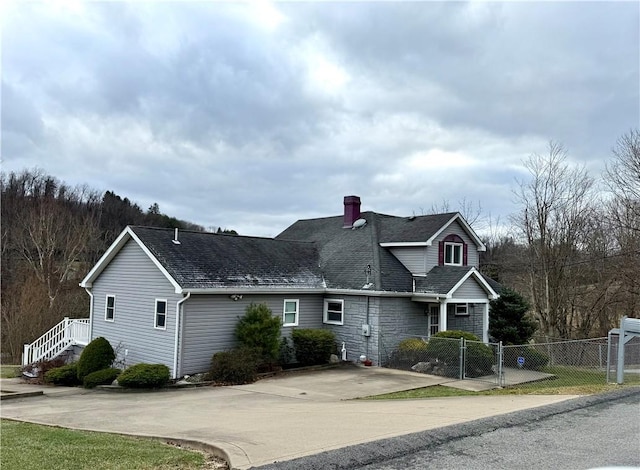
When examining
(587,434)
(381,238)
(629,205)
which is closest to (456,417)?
(587,434)

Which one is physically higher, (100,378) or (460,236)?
(460,236)

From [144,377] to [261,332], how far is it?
427 centimetres

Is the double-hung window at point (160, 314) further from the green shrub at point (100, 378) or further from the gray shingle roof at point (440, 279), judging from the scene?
the gray shingle roof at point (440, 279)

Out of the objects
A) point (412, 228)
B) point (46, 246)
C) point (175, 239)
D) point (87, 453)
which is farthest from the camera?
point (46, 246)

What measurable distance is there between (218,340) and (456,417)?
432 inches

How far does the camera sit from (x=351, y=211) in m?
26.8

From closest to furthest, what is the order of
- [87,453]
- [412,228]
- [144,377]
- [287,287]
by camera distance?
[87,453]
[144,377]
[287,287]
[412,228]

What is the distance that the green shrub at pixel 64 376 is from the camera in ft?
63.7

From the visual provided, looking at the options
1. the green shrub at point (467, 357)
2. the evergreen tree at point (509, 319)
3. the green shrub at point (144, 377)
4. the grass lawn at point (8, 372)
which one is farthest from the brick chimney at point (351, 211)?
the grass lawn at point (8, 372)

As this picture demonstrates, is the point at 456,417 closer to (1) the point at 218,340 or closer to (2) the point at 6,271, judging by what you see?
(1) the point at 218,340

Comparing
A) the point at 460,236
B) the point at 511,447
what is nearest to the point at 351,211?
the point at 460,236

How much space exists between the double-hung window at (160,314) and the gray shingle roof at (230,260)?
149 cm

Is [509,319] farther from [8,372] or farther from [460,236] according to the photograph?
[8,372]

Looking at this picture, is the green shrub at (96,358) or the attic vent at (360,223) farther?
the attic vent at (360,223)
